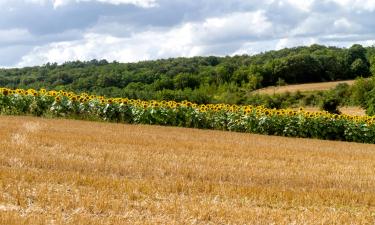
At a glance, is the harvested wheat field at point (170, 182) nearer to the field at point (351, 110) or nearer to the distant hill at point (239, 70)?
the field at point (351, 110)

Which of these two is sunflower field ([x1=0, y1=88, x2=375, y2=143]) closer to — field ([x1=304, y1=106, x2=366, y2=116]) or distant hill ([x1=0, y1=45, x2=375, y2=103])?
field ([x1=304, y1=106, x2=366, y2=116])

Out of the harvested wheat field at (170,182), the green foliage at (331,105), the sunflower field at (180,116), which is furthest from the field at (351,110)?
the harvested wheat field at (170,182)

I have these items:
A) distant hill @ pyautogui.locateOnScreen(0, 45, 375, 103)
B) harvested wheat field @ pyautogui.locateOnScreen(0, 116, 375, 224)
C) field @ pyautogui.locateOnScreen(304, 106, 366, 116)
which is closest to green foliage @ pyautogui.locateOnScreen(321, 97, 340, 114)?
field @ pyautogui.locateOnScreen(304, 106, 366, 116)

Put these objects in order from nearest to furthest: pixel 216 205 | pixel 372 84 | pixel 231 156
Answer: pixel 216 205, pixel 231 156, pixel 372 84

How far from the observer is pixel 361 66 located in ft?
309

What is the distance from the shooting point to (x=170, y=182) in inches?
395

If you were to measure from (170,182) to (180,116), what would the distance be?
16.4 metres

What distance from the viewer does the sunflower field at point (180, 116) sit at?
84.4ft

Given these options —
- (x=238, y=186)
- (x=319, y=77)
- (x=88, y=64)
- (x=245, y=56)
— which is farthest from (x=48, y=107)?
(x=245, y=56)

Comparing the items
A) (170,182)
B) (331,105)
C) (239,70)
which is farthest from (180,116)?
(239,70)

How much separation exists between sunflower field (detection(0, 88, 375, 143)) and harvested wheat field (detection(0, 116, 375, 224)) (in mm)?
8326

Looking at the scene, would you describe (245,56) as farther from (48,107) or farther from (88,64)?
(48,107)

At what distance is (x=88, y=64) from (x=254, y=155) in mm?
73318

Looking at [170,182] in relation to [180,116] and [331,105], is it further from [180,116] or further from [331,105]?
[331,105]
